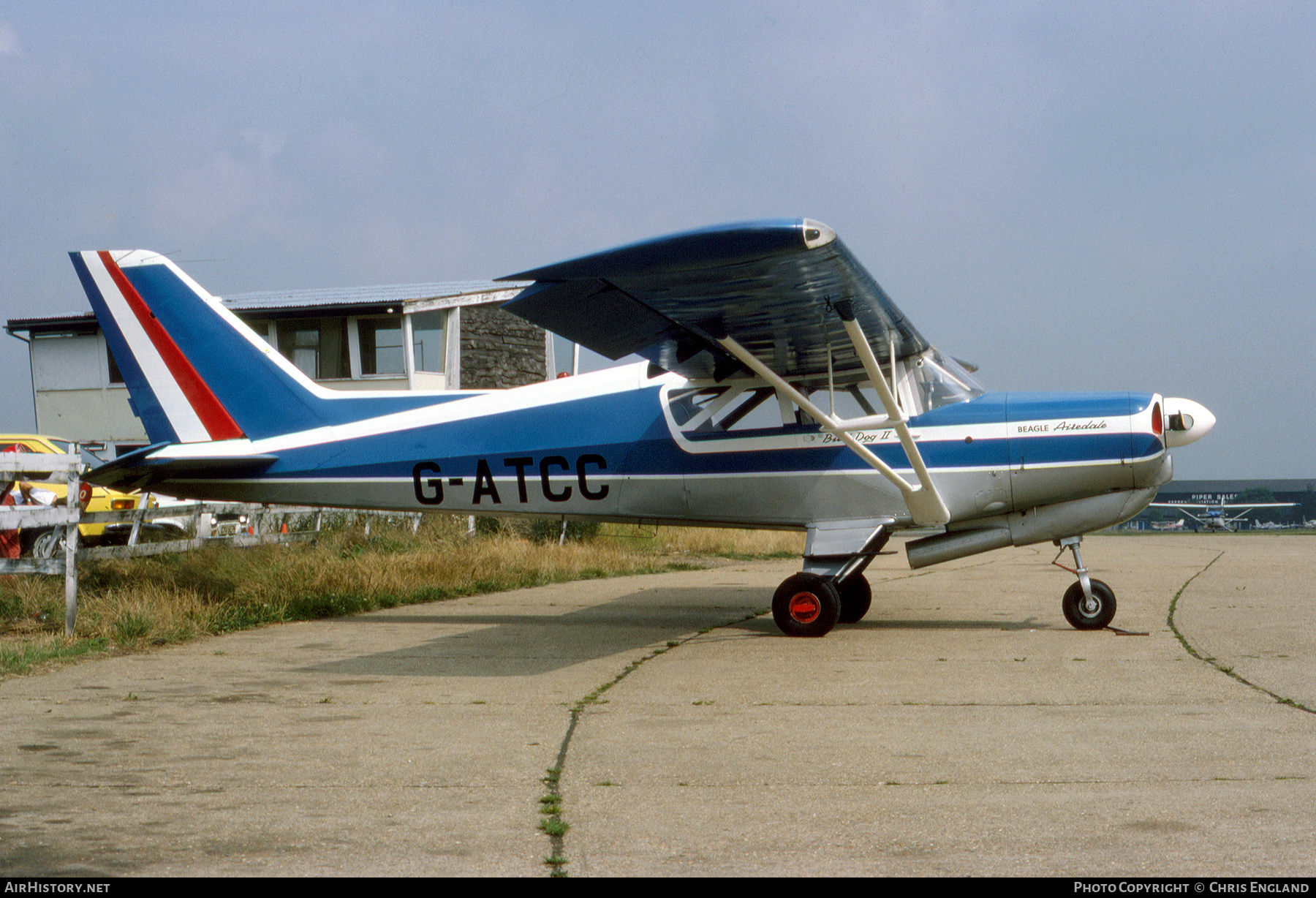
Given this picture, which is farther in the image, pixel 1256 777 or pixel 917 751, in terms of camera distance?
pixel 917 751

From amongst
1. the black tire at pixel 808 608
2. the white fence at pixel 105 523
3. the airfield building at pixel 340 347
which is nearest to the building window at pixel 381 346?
the airfield building at pixel 340 347

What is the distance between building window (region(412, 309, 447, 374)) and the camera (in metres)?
25.0

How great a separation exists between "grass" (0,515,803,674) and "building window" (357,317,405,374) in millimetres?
9271

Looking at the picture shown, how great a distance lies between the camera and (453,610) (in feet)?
33.6

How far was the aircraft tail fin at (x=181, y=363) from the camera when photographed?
9.84 meters

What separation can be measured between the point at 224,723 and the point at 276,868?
2.33 metres

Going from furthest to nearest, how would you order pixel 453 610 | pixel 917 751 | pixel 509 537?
1. pixel 509 537
2. pixel 453 610
3. pixel 917 751

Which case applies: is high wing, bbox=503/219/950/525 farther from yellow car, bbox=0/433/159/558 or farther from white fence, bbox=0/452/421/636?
yellow car, bbox=0/433/159/558

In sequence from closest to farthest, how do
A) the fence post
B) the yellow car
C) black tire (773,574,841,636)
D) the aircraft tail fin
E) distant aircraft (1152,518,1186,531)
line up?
1. the fence post
2. black tire (773,574,841,636)
3. the aircraft tail fin
4. the yellow car
5. distant aircraft (1152,518,1186,531)

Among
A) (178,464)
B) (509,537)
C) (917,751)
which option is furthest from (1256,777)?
(509,537)

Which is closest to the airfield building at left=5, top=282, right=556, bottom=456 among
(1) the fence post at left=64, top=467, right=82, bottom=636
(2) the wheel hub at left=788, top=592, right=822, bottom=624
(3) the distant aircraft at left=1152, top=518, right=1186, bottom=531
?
(1) the fence post at left=64, top=467, right=82, bottom=636

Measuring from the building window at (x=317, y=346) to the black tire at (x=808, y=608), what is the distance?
742 inches

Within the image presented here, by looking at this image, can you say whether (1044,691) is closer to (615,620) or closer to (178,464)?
(615,620)

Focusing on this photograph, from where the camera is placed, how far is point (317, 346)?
1009 inches
